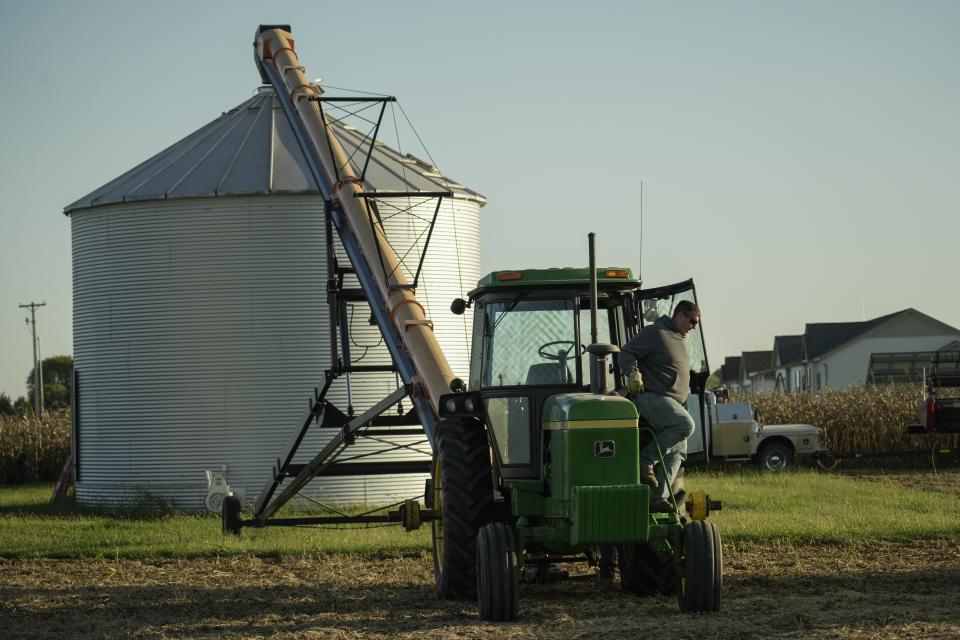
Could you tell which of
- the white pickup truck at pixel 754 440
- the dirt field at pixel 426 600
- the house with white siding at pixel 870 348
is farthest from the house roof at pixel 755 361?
the dirt field at pixel 426 600

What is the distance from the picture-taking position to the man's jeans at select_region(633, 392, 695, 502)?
10.7 meters

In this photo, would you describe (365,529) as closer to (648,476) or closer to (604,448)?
(648,476)

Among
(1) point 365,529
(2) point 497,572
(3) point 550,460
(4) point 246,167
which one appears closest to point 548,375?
(3) point 550,460

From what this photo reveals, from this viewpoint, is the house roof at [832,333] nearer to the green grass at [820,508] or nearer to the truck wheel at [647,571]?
A: the green grass at [820,508]

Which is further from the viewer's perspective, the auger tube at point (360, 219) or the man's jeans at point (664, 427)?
the auger tube at point (360, 219)

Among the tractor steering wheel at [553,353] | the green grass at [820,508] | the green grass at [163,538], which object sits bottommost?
the green grass at [820,508]

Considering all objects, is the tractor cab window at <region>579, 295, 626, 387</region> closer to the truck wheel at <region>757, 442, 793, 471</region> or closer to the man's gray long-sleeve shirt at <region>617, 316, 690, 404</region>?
the man's gray long-sleeve shirt at <region>617, 316, 690, 404</region>

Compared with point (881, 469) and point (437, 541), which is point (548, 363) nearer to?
point (437, 541)

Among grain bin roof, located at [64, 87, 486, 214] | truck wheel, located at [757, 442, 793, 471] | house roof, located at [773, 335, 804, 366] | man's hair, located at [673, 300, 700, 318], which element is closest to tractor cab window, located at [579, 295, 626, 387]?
man's hair, located at [673, 300, 700, 318]

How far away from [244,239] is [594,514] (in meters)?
13.7

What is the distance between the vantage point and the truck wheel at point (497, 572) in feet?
33.6

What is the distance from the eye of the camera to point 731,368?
114438 millimetres

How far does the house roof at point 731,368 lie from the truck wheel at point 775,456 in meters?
82.0

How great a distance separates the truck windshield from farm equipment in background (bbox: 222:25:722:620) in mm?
11
